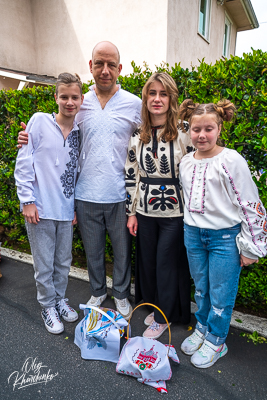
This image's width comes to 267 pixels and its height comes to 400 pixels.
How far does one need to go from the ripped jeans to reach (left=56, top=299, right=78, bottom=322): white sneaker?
1280 millimetres

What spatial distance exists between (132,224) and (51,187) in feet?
2.66

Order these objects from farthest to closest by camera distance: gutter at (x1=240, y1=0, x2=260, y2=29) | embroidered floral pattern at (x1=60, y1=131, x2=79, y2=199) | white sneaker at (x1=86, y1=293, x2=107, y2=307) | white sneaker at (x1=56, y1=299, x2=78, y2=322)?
gutter at (x1=240, y1=0, x2=260, y2=29), white sneaker at (x1=86, y1=293, x2=107, y2=307), white sneaker at (x1=56, y1=299, x2=78, y2=322), embroidered floral pattern at (x1=60, y1=131, x2=79, y2=199)

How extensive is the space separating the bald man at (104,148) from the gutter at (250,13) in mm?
10296

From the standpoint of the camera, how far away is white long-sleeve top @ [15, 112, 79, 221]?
2254 mm

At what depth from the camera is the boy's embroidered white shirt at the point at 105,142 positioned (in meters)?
2.38

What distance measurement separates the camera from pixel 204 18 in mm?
8766

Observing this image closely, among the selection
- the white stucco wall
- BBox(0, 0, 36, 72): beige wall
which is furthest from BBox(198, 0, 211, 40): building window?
BBox(0, 0, 36, 72): beige wall

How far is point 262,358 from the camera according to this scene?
2.22 m

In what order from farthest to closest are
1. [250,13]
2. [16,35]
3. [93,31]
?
[250,13] → [16,35] → [93,31]

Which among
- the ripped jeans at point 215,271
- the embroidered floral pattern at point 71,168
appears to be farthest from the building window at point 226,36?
the ripped jeans at point 215,271

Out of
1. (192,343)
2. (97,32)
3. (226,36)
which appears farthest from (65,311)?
(226,36)

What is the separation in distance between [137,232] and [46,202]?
88cm

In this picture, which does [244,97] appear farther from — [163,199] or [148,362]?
[148,362]

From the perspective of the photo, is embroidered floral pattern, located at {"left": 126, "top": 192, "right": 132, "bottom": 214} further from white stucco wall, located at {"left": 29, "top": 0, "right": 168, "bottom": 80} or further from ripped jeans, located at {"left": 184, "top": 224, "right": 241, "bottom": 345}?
white stucco wall, located at {"left": 29, "top": 0, "right": 168, "bottom": 80}
